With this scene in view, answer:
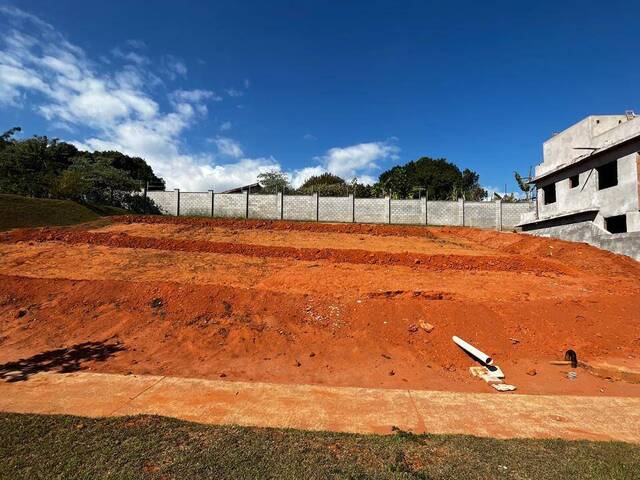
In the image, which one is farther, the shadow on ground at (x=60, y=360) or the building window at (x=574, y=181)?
the building window at (x=574, y=181)

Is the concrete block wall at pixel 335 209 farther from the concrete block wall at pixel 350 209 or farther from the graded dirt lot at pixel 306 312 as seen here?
the graded dirt lot at pixel 306 312

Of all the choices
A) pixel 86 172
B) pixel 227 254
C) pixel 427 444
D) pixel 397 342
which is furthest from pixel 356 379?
pixel 86 172

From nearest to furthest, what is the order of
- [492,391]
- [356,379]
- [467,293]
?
[492,391] < [356,379] < [467,293]

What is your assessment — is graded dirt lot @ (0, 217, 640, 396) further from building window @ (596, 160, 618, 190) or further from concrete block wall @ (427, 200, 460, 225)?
concrete block wall @ (427, 200, 460, 225)

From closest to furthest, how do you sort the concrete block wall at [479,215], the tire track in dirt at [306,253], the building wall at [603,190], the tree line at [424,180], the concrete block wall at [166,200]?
the tire track in dirt at [306,253] → the building wall at [603,190] → the concrete block wall at [479,215] → the concrete block wall at [166,200] → the tree line at [424,180]

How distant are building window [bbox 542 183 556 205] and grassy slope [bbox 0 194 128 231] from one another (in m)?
23.3

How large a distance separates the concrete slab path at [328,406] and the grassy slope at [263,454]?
0.34m

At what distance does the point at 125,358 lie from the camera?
21.7 feet

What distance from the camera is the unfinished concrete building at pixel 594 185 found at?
1350cm

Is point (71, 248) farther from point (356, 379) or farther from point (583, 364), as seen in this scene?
point (583, 364)

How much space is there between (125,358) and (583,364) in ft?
26.5

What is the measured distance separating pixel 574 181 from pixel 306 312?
15814 mm

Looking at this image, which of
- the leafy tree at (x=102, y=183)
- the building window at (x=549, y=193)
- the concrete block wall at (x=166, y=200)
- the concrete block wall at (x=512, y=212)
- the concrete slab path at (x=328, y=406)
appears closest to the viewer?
the concrete slab path at (x=328, y=406)

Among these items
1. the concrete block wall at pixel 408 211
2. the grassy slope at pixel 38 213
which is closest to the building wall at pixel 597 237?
the concrete block wall at pixel 408 211
